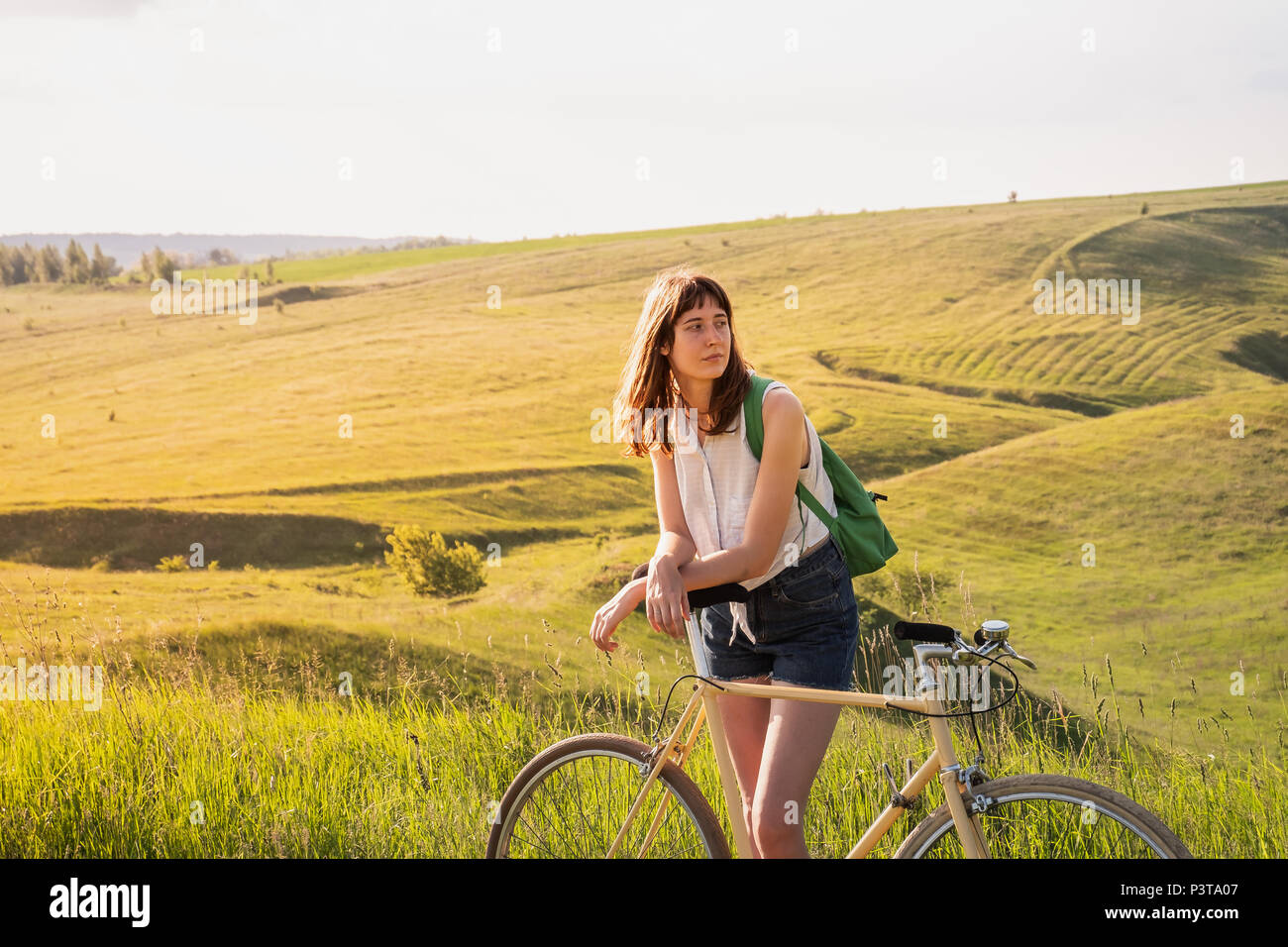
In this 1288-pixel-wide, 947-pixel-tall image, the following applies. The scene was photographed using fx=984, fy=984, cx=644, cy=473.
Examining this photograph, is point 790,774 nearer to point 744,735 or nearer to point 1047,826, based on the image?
point 744,735

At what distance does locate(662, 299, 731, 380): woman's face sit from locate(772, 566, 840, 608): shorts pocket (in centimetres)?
59

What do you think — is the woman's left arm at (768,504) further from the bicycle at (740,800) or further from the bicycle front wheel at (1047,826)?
the bicycle front wheel at (1047,826)

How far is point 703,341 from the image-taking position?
2674 millimetres

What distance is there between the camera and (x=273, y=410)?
2803cm

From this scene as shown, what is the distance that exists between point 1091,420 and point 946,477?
5.86m

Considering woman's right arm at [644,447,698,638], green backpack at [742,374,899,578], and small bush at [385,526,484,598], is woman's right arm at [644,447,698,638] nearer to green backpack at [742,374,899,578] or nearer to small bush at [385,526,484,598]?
green backpack at [742,374,899,578]

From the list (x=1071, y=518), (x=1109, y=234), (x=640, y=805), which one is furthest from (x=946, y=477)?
(x=640, y=805)

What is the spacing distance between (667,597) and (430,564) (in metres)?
22.8

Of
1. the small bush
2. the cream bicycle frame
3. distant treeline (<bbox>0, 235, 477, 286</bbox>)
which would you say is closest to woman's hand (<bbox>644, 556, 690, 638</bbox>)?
the cream bicycle frame

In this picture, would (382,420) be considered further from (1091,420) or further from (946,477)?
(1091,420)

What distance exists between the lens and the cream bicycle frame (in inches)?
92.0

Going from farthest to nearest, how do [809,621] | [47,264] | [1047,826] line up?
[47,264] < [1047,826] < [809,621]

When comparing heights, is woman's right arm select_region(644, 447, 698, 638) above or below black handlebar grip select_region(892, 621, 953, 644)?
above

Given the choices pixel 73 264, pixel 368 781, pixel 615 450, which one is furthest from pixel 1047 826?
pixel 73 264
